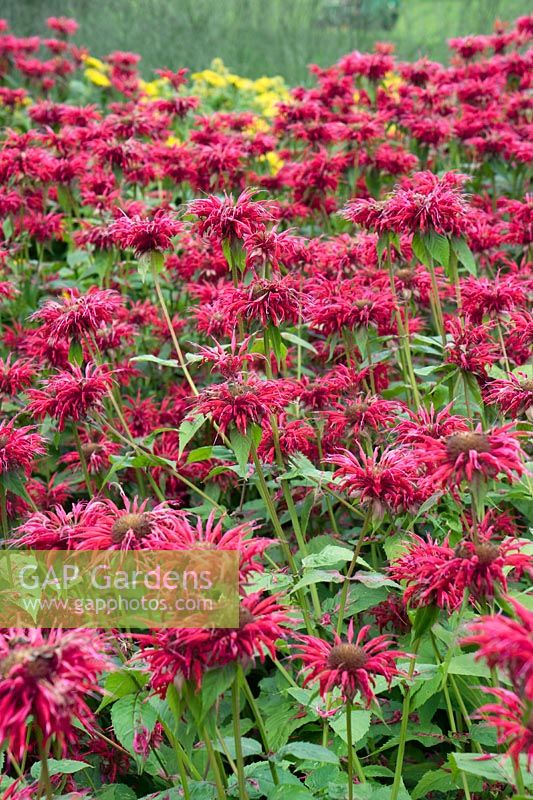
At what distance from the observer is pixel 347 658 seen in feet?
4.68

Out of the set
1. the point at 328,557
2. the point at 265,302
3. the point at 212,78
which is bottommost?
the point at 328,557

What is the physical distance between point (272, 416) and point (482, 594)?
0.69 meters

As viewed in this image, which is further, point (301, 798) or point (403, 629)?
point (403, 629)

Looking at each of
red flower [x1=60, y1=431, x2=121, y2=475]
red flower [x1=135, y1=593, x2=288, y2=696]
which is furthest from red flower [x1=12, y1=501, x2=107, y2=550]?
red flower [x1=60, y1=431, x2=121, y2=475]

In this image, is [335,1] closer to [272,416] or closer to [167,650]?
[272,416]

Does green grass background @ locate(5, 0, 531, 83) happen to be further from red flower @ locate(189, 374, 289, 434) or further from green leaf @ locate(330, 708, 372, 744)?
green leaf @ locate(330, 708, 372, 744)

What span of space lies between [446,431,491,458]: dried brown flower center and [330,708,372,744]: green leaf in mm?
567

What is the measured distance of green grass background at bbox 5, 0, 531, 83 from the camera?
7.82 meters

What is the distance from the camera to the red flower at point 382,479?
5.49 ft

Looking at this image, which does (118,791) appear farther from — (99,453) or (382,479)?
(99,453)

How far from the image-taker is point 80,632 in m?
1.26

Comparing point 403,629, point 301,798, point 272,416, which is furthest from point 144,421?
point 301,798

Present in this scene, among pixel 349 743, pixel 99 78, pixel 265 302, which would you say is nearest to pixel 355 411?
pixel 265 302

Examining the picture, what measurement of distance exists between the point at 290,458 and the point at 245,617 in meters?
0.86
